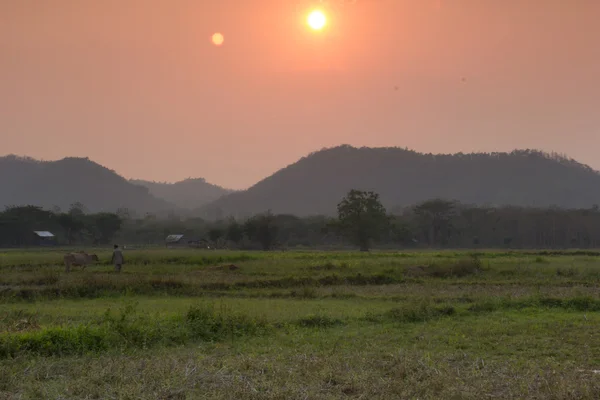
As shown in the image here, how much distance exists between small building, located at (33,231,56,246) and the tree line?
1.70 feet

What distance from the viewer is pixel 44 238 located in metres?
78.2

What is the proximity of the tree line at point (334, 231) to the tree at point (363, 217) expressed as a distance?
7.78ft

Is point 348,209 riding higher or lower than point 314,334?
higher

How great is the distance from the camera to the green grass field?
25.6 feet

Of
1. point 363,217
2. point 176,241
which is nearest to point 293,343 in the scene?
point 363,217

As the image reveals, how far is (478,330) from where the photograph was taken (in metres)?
12.5

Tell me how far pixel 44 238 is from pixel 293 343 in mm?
77177

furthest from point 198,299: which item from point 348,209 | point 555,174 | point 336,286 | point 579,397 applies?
point 555,174

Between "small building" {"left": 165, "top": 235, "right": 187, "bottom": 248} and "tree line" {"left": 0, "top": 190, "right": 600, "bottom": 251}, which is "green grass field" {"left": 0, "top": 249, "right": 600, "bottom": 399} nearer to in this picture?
"tree line" {"left": 0, "top": 190, "right": 600, "bottom": 251}

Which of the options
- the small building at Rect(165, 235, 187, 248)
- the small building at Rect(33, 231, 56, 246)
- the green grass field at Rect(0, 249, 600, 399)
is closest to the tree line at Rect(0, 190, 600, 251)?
the small building at Rect(33, 231, 56, 246)

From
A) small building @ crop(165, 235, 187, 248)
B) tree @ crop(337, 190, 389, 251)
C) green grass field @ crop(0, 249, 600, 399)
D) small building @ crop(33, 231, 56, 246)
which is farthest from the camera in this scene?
small building @ crop(165, 235, 187, 248)

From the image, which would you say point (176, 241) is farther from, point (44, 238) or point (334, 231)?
point (334, 231)

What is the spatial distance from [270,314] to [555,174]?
209 m

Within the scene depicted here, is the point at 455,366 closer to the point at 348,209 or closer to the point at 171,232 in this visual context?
the point at 348,209
